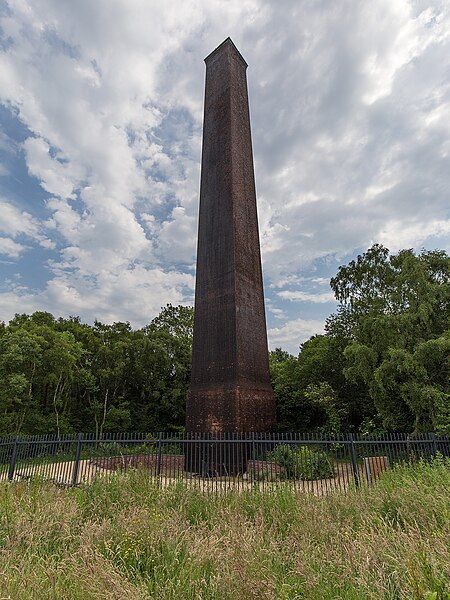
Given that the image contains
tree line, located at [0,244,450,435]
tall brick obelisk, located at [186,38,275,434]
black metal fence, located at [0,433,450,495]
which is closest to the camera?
black metal fence, located at [0,433,450,495]

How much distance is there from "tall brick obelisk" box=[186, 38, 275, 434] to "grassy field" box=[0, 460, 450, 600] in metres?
6.29

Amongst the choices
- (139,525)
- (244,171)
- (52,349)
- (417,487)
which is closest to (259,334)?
(244,171)

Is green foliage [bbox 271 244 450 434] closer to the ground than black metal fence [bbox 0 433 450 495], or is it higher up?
higher up

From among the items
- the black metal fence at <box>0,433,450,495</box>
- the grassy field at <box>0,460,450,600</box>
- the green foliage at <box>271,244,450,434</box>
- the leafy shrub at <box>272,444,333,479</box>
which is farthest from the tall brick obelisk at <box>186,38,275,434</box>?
the grassy field at <box>0,460,450,600</box>

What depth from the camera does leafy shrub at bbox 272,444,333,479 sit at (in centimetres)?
1070

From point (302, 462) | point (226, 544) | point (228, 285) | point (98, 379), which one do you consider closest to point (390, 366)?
point (302, 462)

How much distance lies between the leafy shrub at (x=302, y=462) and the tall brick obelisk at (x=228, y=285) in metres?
1.92

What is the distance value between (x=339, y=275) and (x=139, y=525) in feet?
69.6

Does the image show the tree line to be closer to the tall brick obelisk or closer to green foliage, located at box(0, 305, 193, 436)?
green foliage, located at box(0, 305, 193, 436)

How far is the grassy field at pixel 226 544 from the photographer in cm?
337

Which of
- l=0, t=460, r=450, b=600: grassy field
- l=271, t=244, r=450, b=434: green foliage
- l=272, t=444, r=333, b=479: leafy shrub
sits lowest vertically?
l=0, t=460, r=450, b=600: grassy field

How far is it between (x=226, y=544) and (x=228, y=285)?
1089 cm

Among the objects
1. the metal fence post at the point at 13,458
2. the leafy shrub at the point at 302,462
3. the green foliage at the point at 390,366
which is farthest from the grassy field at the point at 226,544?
the green foliage at the point at 390,366

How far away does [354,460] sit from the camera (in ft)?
30.4
